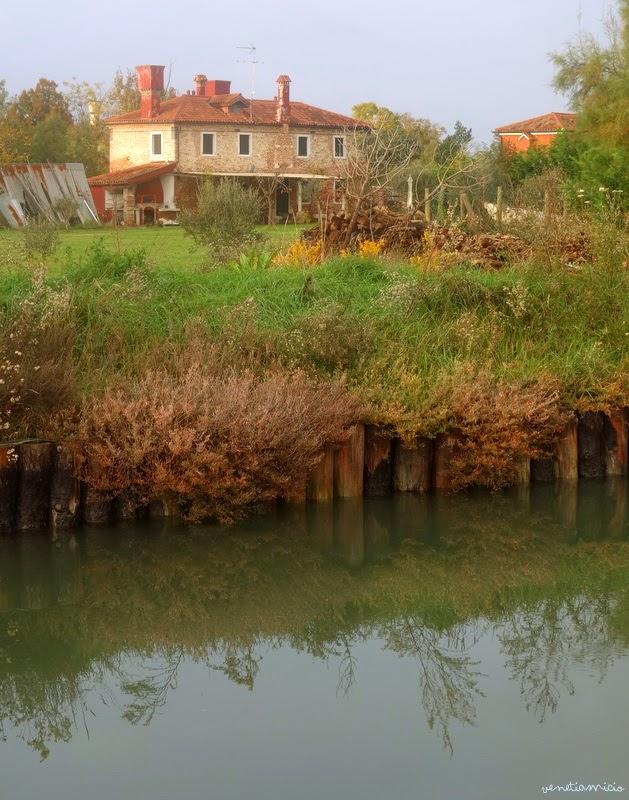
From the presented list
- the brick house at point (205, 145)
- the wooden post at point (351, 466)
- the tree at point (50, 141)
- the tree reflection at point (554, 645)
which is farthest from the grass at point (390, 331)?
the tree at point (50, 141)

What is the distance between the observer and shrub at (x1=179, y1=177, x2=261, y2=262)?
18.6 metres

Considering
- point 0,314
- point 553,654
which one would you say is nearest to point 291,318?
point 0,314

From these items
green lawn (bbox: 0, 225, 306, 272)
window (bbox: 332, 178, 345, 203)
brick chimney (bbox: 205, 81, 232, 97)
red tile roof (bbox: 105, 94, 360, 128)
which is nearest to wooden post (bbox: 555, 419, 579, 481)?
green lawn (bbox: 0, 225, 306, 272)

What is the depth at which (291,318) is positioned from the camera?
12188 mm

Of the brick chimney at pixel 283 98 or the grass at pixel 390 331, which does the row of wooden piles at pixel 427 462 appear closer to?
the grass at pixel 390 331

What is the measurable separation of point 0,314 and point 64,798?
6.56 metres

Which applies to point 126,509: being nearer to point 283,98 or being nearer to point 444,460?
point 444,460

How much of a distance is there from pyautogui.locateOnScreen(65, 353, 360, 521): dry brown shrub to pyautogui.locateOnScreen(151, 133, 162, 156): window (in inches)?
1875

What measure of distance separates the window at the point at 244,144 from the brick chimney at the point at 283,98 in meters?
1.73

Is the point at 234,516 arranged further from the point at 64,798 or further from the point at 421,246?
the point at 421,246

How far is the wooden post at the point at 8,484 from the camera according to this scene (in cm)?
921

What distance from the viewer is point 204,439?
9.36 metres

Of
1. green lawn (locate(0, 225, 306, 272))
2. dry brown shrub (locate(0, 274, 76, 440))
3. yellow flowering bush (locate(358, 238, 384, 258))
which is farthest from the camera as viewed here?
green lawn (locate(0, 225, 306, 272))

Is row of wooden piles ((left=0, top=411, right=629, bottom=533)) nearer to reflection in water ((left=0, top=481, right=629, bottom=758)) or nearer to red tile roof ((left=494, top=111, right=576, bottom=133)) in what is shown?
reflection in water ((left=0, top=481, right=629, bottom=758))
